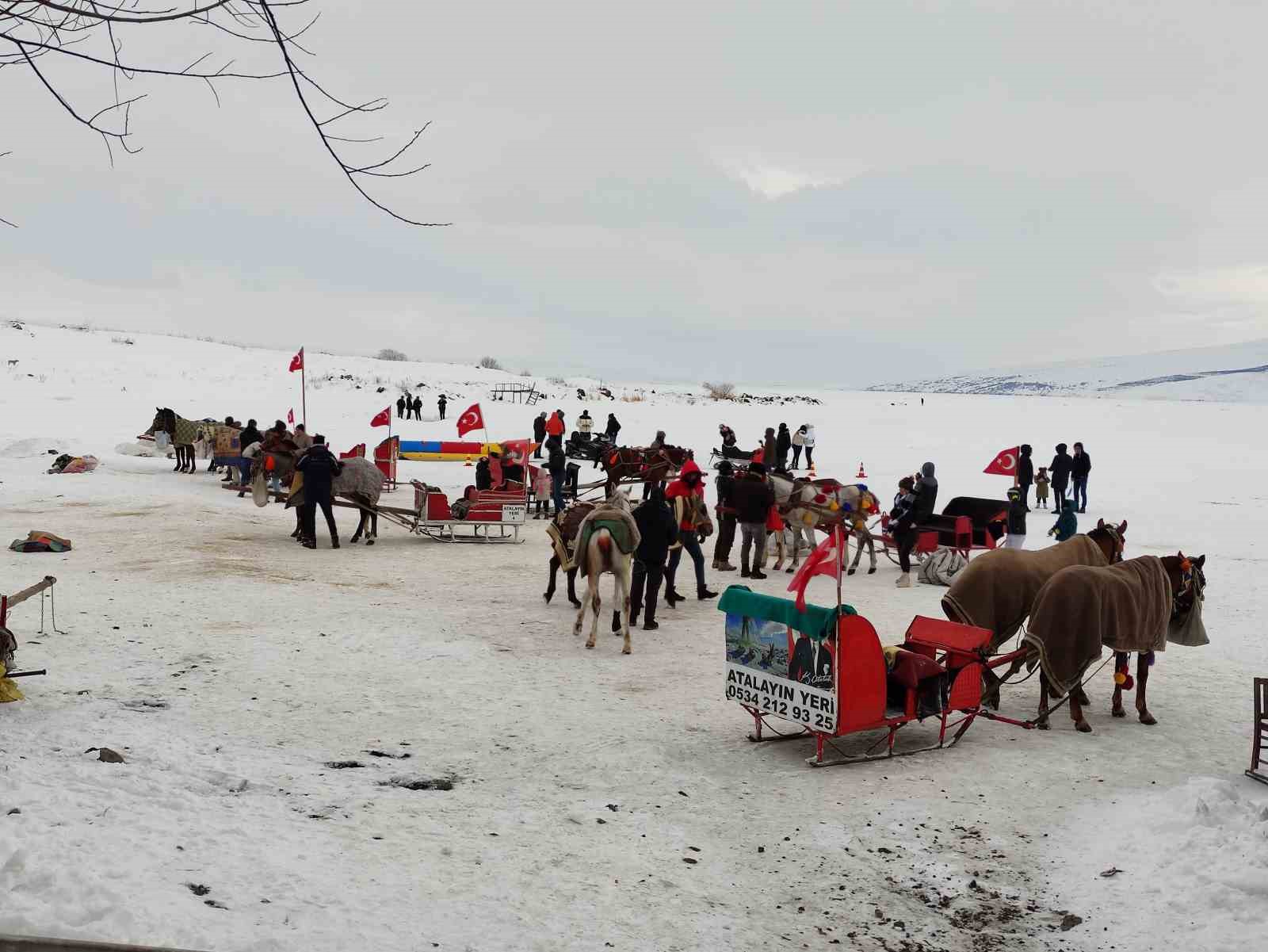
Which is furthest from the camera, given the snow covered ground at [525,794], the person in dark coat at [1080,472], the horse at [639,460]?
the person in dark coat at [1080,472]

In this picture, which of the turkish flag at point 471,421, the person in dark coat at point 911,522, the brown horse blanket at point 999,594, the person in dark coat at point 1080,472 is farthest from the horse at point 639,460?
the brown horse blanket at point 999,594

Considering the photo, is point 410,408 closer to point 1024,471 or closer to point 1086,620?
point 1024,471

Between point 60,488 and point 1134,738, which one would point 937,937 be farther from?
point 60,488

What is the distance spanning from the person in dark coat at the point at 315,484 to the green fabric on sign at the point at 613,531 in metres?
7.39

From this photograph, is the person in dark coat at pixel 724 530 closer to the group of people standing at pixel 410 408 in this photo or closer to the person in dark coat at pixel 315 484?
the person in dark coat at pixel 315 484

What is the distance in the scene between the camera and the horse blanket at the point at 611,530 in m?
11.1

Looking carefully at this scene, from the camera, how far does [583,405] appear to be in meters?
56.1

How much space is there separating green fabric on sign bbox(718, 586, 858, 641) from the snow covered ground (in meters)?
1.03

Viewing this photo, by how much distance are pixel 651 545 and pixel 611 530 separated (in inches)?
34.4

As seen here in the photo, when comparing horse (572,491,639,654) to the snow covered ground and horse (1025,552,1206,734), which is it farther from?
horse (1025,552,1206,734)

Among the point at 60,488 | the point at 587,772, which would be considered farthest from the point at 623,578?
the point at 60,488

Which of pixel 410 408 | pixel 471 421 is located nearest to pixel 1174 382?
pixel 410 408

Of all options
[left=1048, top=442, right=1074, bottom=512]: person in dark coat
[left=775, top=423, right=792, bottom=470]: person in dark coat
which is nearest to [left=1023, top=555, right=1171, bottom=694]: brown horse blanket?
[left=1048, top=442, right=1074, bottom=512]: person in dark coat

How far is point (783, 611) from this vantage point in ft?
24.1
